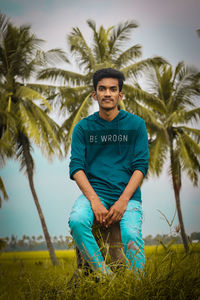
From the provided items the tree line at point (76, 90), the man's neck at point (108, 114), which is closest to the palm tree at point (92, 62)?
the tree line at point (76, 90)

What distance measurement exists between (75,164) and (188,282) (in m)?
1.04

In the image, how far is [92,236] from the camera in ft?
6.44

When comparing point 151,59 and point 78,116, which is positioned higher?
point 151,59

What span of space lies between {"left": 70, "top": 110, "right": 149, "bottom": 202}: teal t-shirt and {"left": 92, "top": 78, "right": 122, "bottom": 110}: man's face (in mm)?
115

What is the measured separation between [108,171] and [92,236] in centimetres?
48

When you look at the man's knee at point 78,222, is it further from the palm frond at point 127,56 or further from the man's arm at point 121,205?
the palm frond at point 127,56

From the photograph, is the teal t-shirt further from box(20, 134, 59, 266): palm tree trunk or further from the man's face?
box(20, 134, 59, 266): palm tree trunk

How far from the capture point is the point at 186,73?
16.0 m

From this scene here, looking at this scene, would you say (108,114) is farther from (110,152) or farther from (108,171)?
(108,171)

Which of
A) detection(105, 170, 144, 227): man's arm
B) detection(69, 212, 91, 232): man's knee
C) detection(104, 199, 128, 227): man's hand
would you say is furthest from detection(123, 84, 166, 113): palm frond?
detection(69, 212, 91, 232): man's knee

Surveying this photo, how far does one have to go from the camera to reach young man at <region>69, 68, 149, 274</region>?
1.97 m

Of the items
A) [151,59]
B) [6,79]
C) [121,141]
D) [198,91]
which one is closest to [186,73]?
[198,91]

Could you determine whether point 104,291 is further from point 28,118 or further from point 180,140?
point 180,140

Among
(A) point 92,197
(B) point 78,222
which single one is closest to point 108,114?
(A) point 92,197
